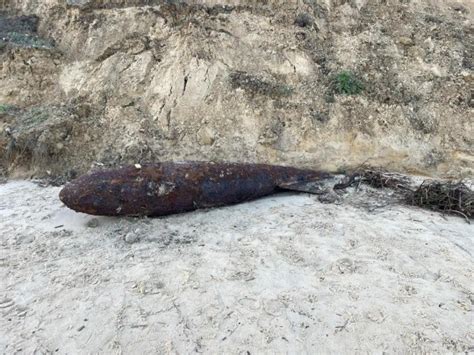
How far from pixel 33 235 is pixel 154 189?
1235 mm

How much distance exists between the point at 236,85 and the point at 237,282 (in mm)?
4360

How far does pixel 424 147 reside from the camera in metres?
6.53

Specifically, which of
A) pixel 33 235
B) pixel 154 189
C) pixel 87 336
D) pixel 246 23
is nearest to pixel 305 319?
pixel 87 336

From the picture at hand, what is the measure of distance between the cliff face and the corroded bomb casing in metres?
1.43

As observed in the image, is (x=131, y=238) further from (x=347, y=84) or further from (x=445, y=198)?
(x=347, y=84)

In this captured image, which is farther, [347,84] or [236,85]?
[347,84]

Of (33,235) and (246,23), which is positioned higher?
(246,23)

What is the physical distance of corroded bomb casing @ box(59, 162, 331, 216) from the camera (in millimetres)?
4109

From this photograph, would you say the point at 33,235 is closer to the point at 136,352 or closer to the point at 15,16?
the point at 136,352

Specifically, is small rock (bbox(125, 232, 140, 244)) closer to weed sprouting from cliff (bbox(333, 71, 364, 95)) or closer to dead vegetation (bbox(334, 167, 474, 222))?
dead vegetation (bbox(334, 167, 474, 222))

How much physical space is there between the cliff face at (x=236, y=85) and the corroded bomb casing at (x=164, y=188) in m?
1.43

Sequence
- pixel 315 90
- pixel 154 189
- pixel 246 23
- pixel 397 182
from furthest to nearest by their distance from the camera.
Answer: pixel 246 23 < pixel 315 90 < pixel 397 182 < pixel 154 189

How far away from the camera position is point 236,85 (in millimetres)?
6809

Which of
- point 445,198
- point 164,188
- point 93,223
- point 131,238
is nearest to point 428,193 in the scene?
point 445,198
